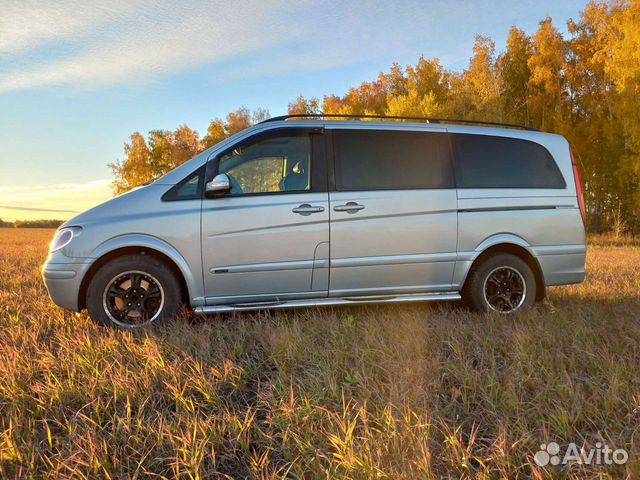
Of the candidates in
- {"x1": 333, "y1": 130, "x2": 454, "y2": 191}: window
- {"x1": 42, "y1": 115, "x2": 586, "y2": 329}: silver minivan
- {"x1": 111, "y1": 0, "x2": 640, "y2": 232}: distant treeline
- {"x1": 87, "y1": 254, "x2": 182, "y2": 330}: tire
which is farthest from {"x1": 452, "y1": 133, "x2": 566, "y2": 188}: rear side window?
{"x1": 111, "y1": 0, "x2": 640, "y2": 232}: distant treeline

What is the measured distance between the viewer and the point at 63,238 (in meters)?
4.34

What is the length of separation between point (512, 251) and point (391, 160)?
65.5 inches

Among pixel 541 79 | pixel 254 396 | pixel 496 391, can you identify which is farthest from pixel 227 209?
pixel 541 79

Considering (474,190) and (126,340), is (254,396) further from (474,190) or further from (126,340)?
(474,190)

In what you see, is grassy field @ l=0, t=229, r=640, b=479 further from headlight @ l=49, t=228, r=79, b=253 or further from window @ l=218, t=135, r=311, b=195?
window @ l=218, t=135, r=311, b=195

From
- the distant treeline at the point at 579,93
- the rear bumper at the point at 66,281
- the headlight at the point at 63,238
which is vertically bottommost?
the rear bumper at the point at 66,281

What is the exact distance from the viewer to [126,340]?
3.75 metres

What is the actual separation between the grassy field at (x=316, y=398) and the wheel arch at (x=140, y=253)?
365 mm

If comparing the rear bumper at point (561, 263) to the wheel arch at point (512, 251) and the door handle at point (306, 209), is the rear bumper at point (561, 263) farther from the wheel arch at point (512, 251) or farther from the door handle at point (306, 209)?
the door handle at point (306, 209)

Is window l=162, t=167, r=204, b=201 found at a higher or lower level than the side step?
higher

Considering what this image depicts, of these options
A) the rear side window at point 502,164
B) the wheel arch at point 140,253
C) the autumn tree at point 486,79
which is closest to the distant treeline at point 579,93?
the autumn tree at point 486,79

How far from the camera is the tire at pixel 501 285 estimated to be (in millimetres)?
4980

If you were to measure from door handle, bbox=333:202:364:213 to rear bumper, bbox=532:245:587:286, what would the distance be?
6.57 ft

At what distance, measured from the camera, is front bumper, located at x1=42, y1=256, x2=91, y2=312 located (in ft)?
13.9
